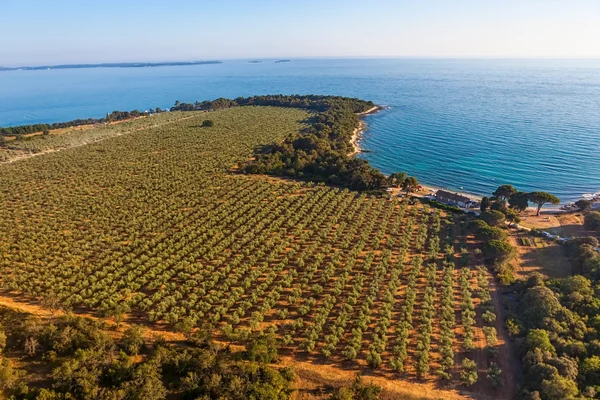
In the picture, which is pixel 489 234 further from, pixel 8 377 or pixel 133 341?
pixel 8 377

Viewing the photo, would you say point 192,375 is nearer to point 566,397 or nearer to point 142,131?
point 566,397

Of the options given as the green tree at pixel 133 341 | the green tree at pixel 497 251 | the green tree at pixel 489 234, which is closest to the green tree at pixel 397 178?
the green tree at pixel 489 234

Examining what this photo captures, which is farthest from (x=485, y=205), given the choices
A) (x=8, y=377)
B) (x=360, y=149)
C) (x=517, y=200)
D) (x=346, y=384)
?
(x=8, y=377)

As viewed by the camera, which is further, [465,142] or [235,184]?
[465,142]

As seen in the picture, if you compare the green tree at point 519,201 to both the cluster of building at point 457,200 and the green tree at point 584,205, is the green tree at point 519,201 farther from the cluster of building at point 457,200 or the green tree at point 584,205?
the green tree at point 584,205

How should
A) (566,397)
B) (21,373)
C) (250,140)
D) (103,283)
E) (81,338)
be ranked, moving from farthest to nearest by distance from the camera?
(250,140)
(103,283)
(81,338)
(21,373)
(566,397)

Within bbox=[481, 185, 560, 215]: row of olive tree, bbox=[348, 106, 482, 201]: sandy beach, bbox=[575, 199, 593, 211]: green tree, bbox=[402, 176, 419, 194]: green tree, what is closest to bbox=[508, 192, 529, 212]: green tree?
bbox=[481, 185, 560, 215]: row of olive tree

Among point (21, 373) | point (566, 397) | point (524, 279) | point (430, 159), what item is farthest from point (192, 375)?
point (430, 159)
